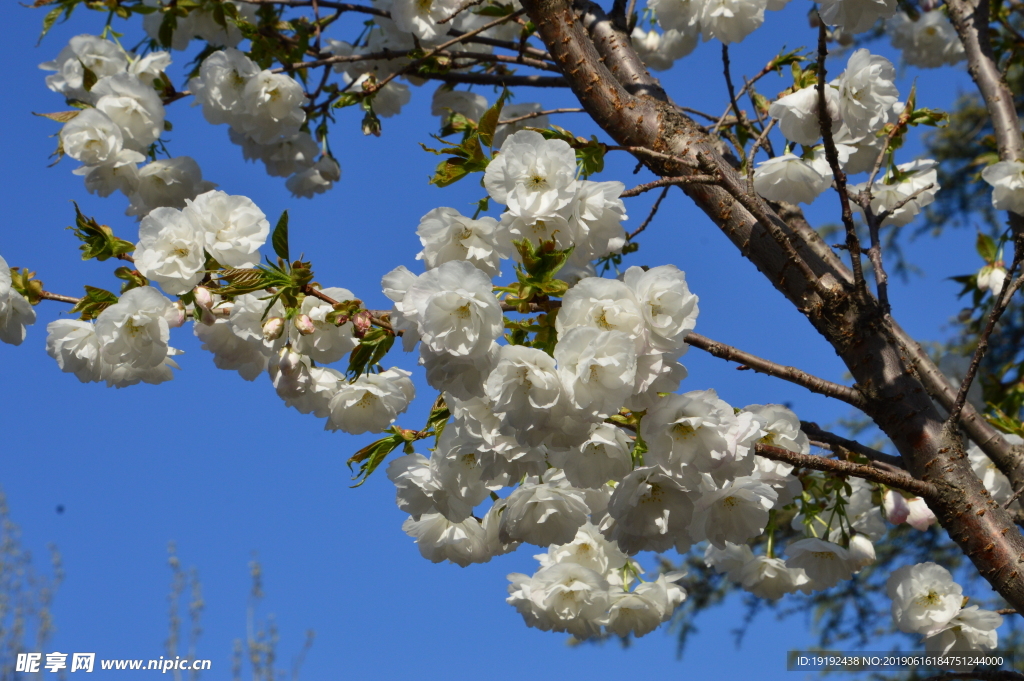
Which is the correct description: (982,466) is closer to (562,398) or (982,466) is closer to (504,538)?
(504,538)

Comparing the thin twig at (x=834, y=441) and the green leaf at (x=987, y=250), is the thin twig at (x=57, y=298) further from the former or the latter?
the green leaf at (x=987, y=250)

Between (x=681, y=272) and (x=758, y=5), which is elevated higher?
(x=758, y=5)

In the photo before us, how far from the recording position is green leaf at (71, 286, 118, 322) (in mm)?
1452

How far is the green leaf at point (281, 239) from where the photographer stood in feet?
4.20

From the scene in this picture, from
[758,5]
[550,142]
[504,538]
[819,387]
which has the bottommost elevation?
[504,538]

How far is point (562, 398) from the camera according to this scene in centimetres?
97

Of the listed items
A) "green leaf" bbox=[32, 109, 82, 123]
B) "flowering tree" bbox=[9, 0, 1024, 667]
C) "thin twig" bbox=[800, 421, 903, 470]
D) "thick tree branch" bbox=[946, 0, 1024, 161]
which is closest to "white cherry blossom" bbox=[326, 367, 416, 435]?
"flowering tree" bbox=[9, 0, 1024, 667]

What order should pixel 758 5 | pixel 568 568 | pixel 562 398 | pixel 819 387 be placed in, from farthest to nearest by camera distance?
pixel 758 5 < pixel 568 568 < pixel 819 387 < pixel 562 398

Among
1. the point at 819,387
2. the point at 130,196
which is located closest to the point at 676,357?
the point at 819,387

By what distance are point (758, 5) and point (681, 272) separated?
4.12ft

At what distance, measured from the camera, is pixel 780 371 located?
1.63 metres

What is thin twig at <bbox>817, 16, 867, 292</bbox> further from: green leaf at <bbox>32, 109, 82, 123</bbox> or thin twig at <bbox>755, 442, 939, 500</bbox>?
green leaf at <bbox>32, 109, 82, 123</bbox>

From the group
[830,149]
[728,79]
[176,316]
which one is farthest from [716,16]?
[176,316]

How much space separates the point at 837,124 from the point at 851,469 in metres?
0.78
